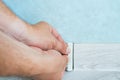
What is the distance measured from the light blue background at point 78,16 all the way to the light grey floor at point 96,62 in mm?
28

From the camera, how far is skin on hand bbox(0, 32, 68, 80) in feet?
1.72

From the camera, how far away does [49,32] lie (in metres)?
0.76

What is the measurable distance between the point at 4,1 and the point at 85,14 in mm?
268

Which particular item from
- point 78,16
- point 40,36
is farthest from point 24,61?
point 78,16

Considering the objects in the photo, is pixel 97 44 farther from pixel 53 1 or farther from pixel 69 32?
pixel 53 1

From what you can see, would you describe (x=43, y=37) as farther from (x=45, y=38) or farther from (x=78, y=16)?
(x=78, y=16)

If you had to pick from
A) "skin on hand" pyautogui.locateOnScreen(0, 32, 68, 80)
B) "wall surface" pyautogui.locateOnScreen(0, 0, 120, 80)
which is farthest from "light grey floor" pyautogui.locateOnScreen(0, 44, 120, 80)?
"skin on hand" pyautogui.locateOnScreen(0, 32, 68, 80)

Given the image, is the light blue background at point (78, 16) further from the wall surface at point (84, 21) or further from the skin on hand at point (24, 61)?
the skin on hand at point (24, 61)

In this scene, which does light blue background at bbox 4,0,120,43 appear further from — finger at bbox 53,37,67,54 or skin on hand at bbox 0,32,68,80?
skin on hand at bbox 0,32,68,80

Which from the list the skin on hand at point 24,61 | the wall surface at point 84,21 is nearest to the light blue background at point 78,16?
the wall surface at point 84,21

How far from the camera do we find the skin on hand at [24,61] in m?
0.52

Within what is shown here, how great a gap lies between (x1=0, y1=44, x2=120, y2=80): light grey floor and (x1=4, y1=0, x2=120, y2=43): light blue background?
3cm

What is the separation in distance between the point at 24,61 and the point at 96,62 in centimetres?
32

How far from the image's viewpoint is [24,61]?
0.55 metres
